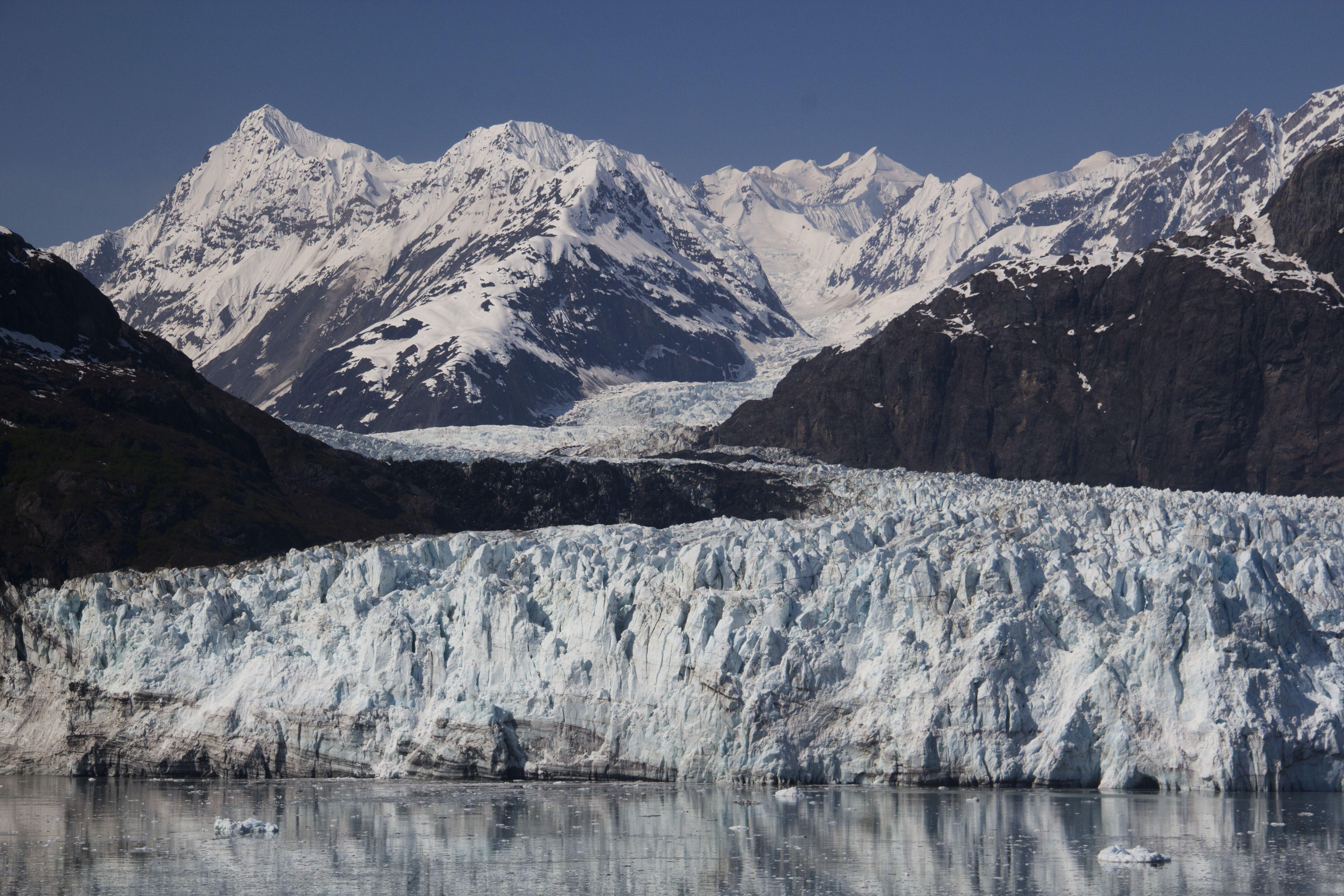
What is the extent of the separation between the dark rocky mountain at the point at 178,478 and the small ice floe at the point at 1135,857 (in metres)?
58.7

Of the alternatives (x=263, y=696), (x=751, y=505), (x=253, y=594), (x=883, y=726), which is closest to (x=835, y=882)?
(x=883, y=726)

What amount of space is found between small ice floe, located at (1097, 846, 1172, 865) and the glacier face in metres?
9.64

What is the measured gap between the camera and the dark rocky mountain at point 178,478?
98.1 metres

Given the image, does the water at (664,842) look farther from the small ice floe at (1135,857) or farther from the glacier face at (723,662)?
the glacier face at (723,662)

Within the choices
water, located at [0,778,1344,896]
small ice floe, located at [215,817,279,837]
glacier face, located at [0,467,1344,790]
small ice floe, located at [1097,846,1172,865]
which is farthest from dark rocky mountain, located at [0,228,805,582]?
small ice floe, located at [1097,846,1172,865]

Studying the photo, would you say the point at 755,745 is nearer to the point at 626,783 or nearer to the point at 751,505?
the point at 626,783

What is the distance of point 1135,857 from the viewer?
1914 inches

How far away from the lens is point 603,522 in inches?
6142

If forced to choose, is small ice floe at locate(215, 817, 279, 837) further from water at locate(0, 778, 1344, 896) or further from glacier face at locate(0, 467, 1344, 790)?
glacier face at locate(0, 467, 1344, 790)

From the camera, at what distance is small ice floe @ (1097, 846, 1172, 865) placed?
1909 inches

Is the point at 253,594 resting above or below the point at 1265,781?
above

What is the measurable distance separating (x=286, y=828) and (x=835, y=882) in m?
21.0

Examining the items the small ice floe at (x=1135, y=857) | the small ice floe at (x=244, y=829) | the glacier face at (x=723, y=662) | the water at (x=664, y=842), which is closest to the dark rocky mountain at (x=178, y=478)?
the glacier face at (x=723, y=662)

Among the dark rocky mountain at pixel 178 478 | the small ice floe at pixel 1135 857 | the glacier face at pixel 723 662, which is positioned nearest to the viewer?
the small ice floe at pixel 1135 857
